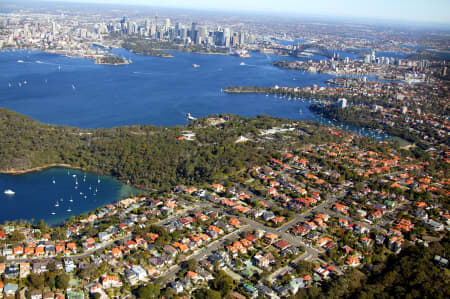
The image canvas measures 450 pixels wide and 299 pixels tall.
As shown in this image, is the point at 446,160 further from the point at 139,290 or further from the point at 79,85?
the point at 79,85

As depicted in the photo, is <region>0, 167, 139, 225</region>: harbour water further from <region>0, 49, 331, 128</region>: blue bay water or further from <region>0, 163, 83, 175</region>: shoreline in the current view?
<region>0, 49, 331, 128</region>: blue bay water

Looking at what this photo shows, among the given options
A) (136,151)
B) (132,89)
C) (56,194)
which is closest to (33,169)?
(56,194)

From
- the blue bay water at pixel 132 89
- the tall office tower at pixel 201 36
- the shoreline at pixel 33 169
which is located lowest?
the shoreline at pixel 33 169

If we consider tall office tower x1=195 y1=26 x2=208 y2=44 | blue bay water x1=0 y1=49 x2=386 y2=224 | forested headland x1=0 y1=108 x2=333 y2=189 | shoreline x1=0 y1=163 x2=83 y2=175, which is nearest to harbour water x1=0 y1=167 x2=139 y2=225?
blue bay water x1=0 y1=49 x2=386 y2=224

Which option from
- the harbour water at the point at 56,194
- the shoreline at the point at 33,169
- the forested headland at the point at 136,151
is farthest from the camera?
the forested headland at the point at 136,151

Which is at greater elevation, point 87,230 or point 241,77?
point 241,77

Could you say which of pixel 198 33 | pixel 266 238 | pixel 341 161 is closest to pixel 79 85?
pixel 341 161

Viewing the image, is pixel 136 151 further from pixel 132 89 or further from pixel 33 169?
pixel 132 89

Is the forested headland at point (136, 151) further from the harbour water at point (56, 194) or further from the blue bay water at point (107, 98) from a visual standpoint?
the blue bay water at point (107, 98)

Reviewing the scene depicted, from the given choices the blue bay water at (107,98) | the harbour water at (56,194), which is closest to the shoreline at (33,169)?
the harbour water at (56,194)
